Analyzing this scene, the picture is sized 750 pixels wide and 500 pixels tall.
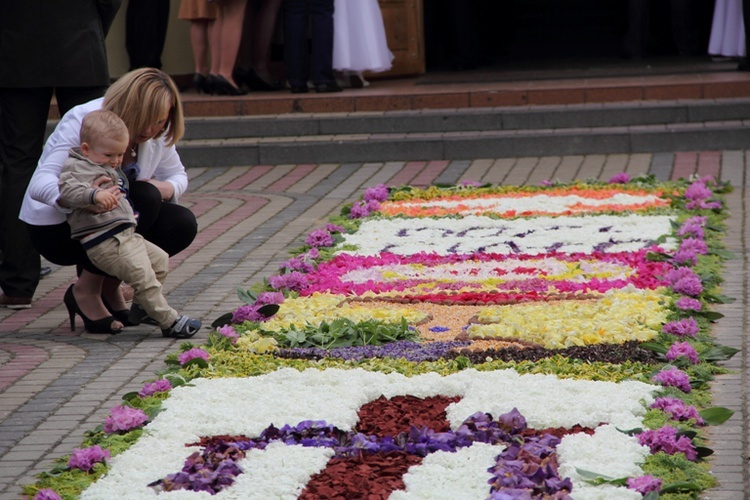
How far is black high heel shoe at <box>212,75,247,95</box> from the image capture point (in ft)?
40.7

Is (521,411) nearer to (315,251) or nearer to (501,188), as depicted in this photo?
(315,251)

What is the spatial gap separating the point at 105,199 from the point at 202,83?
728 cm

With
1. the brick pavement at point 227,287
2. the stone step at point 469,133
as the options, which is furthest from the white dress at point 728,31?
the brick pavement at point 227,287

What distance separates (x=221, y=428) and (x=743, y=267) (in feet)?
11.3

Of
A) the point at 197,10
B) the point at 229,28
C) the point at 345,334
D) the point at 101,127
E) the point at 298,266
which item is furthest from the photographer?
the point at 197,10

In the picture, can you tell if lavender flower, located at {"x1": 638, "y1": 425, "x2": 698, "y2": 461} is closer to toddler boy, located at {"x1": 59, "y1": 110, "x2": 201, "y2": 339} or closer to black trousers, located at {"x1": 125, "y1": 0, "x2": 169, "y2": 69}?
toddler boy, located at {"x1": 59, "y1": 110, "x2": 201, "y2": 339}

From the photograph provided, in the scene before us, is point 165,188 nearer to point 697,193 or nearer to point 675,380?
point 675,380

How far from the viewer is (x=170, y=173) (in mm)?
6500

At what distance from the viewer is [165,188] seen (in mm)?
6348

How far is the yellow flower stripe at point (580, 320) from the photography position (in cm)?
536


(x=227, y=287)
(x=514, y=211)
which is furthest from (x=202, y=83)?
(x=227, y=287)

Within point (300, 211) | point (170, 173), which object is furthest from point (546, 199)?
point (170, 173)

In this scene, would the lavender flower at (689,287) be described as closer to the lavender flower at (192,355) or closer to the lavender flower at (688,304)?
the lavender flower at (688,304)

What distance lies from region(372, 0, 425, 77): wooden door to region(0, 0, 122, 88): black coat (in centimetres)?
687
